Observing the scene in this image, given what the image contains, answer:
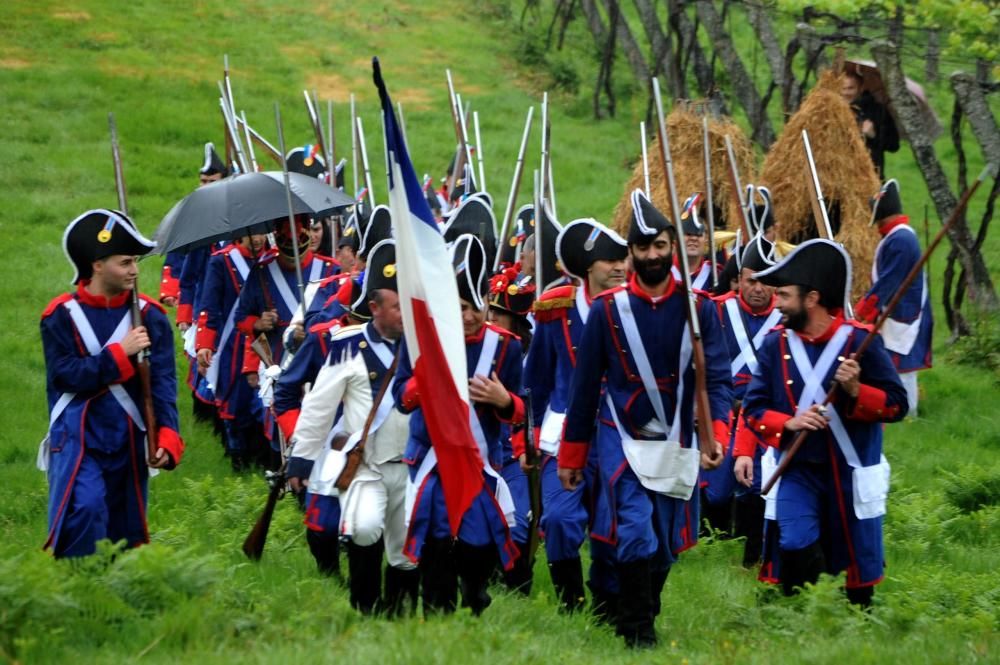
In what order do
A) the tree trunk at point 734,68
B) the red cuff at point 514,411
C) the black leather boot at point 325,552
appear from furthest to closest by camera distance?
the tree trunk at point 734,68 < the black leather boot at point 325,552 < the red cuff at point 514,411

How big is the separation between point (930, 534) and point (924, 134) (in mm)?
7072

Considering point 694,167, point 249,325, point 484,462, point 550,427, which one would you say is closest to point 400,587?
point 484,462

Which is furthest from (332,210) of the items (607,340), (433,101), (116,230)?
(433,101)

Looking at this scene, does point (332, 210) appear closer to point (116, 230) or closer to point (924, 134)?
point (116, 230)

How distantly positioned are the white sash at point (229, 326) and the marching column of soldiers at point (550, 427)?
13.6ft

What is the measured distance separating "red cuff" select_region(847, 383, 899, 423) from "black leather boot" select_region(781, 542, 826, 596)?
745 mm

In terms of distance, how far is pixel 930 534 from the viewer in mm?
11344

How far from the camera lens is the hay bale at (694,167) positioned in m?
16.5

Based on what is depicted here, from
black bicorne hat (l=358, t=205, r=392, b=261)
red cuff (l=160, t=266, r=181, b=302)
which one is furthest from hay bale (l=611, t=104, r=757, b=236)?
black bicorne hat (l=358, t=205, r=392, b=261)

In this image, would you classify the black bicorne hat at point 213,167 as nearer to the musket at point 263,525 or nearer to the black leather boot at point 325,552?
the musket at point 263,525

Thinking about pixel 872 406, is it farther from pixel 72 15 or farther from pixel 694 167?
pixel 72 15

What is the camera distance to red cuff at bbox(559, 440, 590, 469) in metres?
8.24

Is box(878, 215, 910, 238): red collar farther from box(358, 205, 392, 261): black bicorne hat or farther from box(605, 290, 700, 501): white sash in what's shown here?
box(605, 290, 700, 501): white sash

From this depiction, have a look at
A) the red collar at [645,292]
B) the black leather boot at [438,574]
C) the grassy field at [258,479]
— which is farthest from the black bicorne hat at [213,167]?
the red collar at [645,292]
